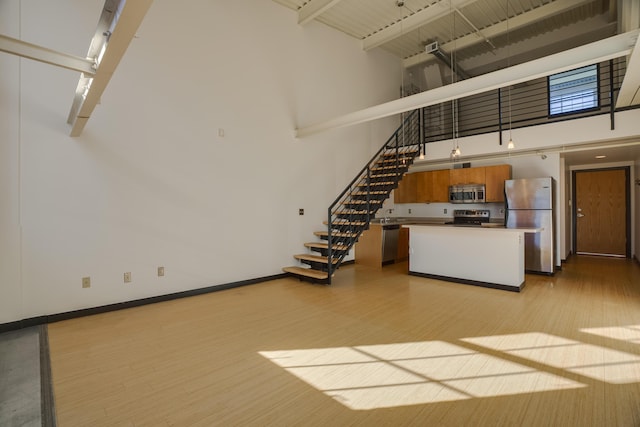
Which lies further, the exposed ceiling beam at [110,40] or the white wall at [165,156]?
the white wall at [165,156]

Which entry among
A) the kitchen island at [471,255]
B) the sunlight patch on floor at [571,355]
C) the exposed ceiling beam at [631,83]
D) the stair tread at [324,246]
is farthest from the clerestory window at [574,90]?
the sunlight patch on floor at [571,355]

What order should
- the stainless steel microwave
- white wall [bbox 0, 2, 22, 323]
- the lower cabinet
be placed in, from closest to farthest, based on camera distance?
white wall [bbox 0, 2, 22, 323]
the stainless steel microwave
the lower cabinet

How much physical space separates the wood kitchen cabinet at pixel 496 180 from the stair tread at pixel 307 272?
4.24m

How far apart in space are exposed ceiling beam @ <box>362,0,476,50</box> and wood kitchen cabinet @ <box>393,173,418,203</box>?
3.40m

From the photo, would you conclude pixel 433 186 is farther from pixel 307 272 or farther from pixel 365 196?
pixel 307 272

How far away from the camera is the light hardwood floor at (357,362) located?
2.01 meters

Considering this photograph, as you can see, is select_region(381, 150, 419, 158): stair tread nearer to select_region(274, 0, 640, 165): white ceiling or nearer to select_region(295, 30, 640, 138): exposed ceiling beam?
select_region(274, 0, 640, 165): white ceiling

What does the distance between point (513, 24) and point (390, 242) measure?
5.43 m

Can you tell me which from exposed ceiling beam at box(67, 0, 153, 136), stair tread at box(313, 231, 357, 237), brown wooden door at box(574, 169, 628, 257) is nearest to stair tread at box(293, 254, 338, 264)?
stair tread at box(313, 231, 357, 237)

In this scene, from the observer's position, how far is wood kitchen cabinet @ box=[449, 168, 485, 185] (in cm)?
708

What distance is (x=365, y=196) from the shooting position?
6.65 metres

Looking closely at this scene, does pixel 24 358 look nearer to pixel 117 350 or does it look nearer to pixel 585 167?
pixel 117 350

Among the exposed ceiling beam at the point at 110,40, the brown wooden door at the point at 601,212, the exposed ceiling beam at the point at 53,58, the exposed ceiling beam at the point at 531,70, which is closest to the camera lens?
the exposed ceiling beam at the point at 110,40

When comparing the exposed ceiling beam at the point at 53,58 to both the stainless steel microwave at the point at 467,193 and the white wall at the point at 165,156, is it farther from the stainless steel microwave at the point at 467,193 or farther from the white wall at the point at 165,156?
the stainless steel microwave at the point at 467,193
